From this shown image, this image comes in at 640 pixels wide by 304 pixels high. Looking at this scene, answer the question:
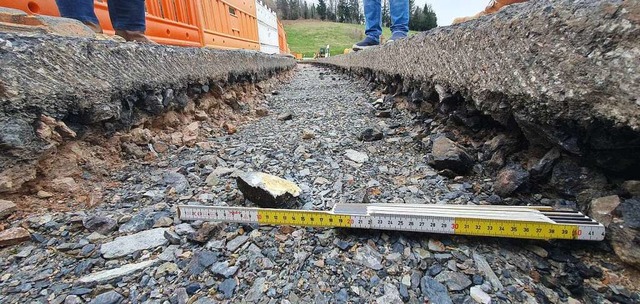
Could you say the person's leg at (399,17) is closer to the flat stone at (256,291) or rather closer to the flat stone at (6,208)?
the flat stone at (256,291)

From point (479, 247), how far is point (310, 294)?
1.88 feet

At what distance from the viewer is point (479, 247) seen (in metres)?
0.95

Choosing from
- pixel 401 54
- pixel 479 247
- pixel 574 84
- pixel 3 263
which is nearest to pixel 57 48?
pixel 3 263

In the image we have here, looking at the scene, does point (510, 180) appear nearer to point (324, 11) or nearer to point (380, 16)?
point (380, 16)

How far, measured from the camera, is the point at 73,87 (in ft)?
4.28

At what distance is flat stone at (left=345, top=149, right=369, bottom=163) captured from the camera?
5.69ft

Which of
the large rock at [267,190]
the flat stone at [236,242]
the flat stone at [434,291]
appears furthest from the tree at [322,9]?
the flat stone at [434,291]

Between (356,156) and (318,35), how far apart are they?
48.6 m

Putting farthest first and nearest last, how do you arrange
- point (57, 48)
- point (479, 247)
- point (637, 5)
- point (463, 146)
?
1. point (463, 146)
2. point (57, 48)
3. point (479, 247)
4. point (637, 5)

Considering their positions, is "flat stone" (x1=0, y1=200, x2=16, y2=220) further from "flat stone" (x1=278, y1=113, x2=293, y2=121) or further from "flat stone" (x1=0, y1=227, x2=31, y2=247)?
"flat stone" (x1=278, y1=113, x2=293, y2=121)

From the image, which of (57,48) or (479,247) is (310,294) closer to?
(479,247)

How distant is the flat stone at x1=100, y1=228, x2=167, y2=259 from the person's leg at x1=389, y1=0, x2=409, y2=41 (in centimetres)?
423

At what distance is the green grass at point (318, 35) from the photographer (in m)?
39.9

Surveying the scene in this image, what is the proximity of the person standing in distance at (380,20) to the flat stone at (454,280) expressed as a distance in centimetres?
363
